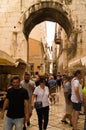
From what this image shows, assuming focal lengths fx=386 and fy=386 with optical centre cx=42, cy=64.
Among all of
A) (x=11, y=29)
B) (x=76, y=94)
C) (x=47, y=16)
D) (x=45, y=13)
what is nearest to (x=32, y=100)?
(x=76, y=94)

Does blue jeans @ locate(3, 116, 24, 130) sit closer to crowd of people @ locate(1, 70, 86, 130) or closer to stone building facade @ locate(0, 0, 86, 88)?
crowd of people @ locate(1, 70, 86, 130)

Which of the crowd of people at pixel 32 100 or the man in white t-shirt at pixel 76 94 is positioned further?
the man in white t-shirt at pixel 76 94

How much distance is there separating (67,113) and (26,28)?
1416 cm

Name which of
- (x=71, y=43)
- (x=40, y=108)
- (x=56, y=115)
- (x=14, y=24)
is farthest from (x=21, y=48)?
(x=40, y=108)

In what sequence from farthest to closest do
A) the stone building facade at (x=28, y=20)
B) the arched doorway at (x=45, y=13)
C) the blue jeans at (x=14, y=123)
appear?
the arched doorway at (x=45, y=13) → the stone building facade at (x=28, y=20) → the blue jeans at (x=14, y=123)

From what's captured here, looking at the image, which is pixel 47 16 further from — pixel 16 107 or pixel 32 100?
pixel 16 107

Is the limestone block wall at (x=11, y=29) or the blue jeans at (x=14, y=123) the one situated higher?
the limestone block wall at (x=11, y=29)

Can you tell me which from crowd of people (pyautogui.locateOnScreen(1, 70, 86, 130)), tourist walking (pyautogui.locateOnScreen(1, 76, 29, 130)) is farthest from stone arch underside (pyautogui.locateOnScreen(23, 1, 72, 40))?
tourist walking (pyautogui.locateOnScreen(1, 76, 29, 130))

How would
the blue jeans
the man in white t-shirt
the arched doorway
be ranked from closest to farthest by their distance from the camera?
the blue jeans
the man in white t-shirt
the arched doorway

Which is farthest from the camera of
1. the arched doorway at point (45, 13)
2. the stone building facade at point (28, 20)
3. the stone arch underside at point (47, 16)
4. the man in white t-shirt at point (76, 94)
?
the stone arch underside at point (47, 16)

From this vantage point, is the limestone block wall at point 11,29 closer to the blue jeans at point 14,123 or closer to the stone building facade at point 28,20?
the stone building facade at point 28,20

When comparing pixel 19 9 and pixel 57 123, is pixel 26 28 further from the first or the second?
pixel 57 123

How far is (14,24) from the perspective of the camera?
22.7 metres

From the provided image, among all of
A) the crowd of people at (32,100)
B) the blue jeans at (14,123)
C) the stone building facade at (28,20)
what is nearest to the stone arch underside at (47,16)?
the stone building facade at (28,20)
